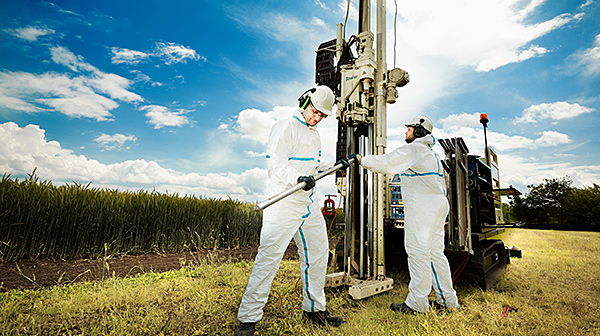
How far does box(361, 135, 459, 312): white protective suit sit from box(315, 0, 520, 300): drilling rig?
1.71 feet

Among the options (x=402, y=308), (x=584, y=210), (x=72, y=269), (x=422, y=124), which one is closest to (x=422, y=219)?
(x=402, y=308)

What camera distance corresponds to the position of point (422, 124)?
3.82m

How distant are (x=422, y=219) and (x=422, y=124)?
1.21 meters

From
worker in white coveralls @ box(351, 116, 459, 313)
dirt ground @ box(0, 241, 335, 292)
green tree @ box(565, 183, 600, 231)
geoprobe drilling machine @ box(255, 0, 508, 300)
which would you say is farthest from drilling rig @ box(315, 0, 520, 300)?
green tree @ box(565, 183, 600, 231)

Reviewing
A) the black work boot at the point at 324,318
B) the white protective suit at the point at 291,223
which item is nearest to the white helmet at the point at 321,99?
the white protective suit at the point at 291,223

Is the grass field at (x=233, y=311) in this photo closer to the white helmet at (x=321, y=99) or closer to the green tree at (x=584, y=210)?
the white helmet at (x=321, y=99)

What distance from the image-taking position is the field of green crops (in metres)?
4.88

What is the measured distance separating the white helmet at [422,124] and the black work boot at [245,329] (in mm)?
2811

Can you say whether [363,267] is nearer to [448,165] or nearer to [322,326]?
[322,326]

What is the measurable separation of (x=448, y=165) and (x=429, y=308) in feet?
6.29

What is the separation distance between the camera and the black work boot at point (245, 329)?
255cm

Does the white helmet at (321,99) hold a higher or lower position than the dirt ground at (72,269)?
higher

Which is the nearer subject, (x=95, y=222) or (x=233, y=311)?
(x=233, y=311)

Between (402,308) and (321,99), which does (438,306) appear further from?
(321,99)
